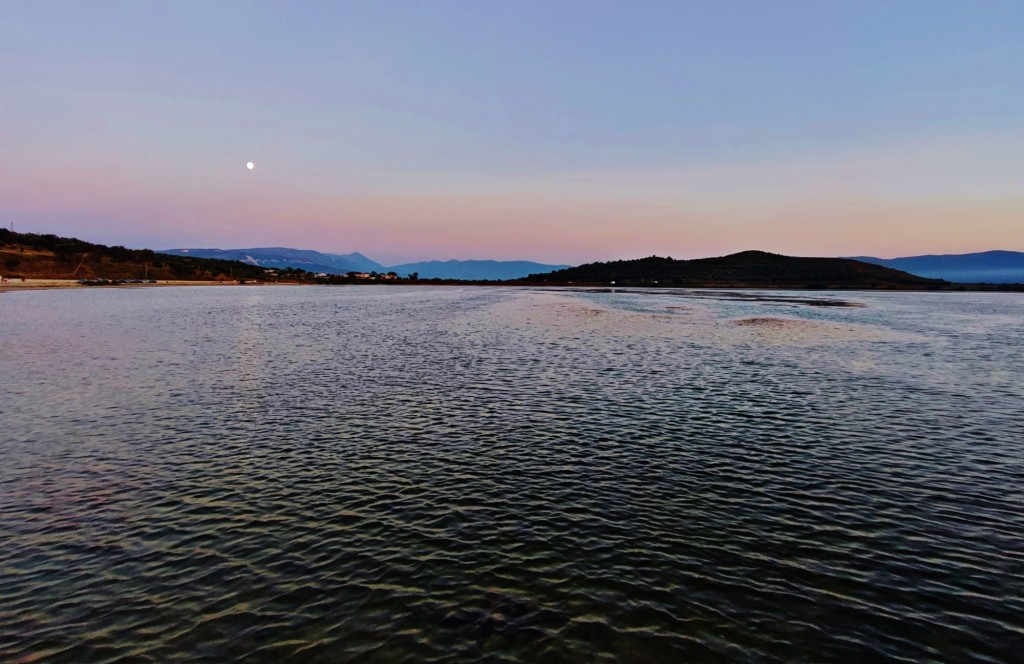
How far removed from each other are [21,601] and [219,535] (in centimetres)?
465

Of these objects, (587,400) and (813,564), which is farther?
(587,400)

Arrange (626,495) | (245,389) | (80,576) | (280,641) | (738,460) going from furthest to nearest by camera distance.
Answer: (245,389)
(738,460)
(626,495)
(80,576)
(280,641)

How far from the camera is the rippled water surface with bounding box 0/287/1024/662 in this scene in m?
12.1

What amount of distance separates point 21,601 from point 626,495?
18.2m

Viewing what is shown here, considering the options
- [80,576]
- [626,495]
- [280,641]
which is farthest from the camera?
[626,495]

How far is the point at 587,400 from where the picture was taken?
3488 centimetres

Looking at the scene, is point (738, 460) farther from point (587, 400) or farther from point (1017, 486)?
point (587, 400)

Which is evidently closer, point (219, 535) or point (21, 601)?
point (21, 601)

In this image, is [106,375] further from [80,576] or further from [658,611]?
[658,611]

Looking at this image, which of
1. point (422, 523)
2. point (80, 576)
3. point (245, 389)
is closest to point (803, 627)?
point (422, 523)

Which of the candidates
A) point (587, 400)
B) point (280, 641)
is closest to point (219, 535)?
point (280, 641)

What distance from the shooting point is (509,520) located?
58.1 ft

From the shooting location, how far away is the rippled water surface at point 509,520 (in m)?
12.1

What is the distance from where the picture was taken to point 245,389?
3812 centimetres
